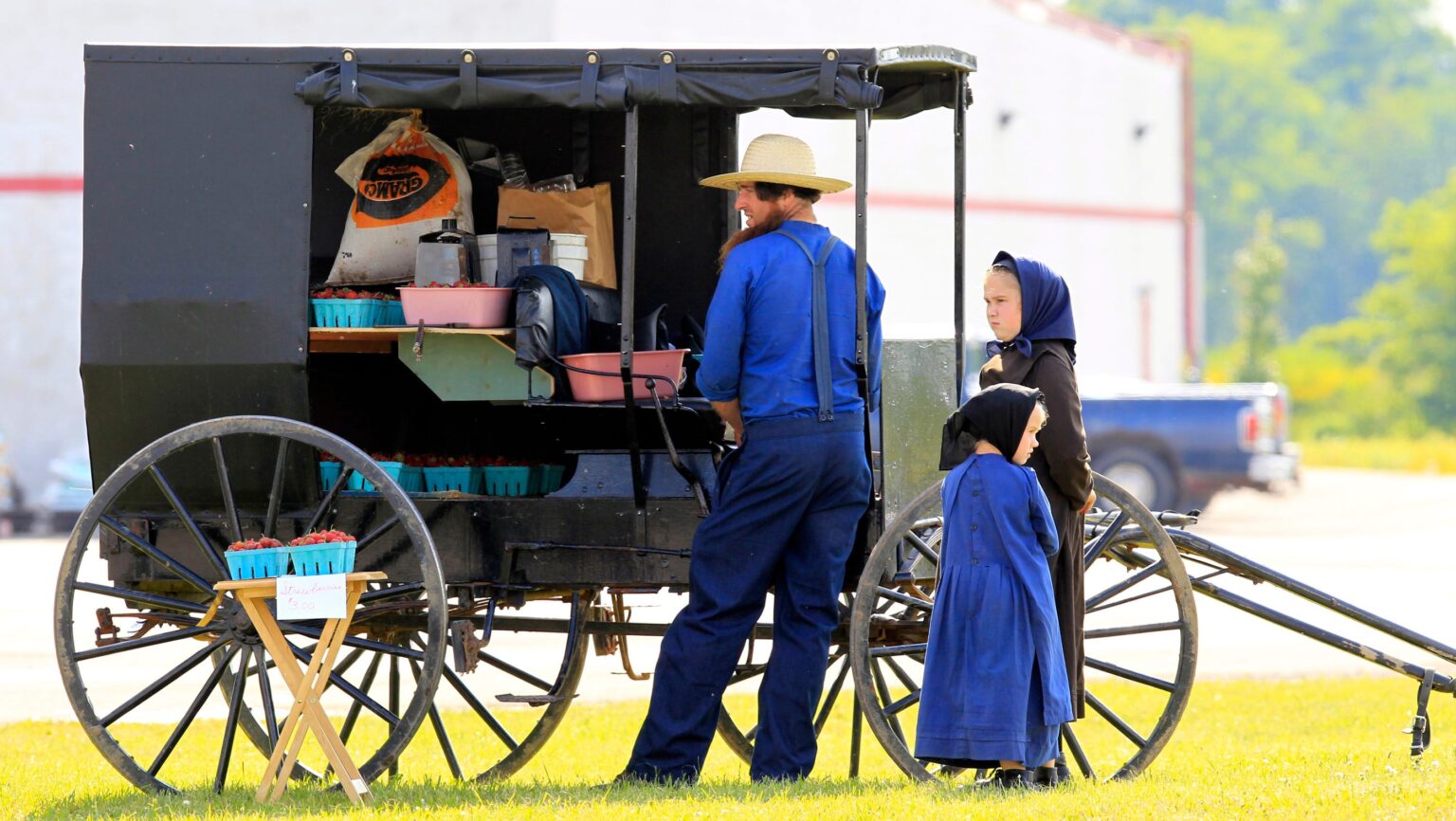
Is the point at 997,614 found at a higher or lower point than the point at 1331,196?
lower

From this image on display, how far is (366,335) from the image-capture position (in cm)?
598

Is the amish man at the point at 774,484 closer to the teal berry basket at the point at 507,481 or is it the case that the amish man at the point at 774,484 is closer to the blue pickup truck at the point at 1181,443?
the teal berry basket at the point at 507,481

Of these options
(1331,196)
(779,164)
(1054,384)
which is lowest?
(1054,384)

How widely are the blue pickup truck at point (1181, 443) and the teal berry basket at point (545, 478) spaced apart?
11633mm

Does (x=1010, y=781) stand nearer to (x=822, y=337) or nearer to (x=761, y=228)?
(x=822, y=337)

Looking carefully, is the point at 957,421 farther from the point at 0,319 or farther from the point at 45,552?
the point at 0,319

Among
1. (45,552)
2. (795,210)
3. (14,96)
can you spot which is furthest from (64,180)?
(795,210)

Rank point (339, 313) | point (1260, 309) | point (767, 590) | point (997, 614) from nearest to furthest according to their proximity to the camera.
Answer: point (997, 614), point (767, 590), point (339, 313), point (1260, 309)

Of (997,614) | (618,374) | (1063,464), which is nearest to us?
(997,614)

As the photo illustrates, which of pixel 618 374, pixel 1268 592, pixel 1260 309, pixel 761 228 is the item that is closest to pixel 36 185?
pixel 1268 592

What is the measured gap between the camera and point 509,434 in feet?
→ 23.9

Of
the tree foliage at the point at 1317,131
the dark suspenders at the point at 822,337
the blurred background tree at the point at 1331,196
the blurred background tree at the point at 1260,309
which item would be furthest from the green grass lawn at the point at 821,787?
the tree foliage at the point at 1317,131

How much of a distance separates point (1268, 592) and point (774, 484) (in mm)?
10189

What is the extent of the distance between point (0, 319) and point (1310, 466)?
2359 cm
